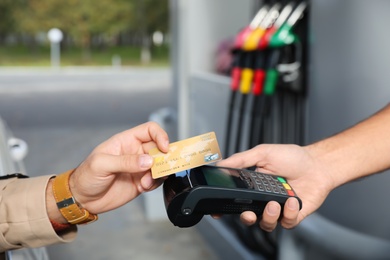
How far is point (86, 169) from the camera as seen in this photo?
4.63 ft

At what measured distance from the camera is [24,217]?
4.81 ft

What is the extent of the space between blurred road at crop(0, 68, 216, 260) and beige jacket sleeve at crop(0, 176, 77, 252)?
238 centimetres

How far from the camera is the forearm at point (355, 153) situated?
5.48 feet

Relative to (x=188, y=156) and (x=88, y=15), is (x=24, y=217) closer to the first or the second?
(x=188, y=156)

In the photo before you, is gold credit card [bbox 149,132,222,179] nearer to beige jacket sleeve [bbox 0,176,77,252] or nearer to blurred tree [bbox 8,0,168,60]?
beige jacket sleeve [bbox 0,176,77,252]

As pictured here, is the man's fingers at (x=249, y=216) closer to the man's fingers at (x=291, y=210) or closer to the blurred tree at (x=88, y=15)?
the man's fingers at (x=291, y=210)

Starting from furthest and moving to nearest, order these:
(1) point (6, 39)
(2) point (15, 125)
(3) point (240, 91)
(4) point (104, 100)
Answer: (1) point (6, 39) < (4) point (104, 100) < (2) point (15, 125) < (3) point (240, 91)

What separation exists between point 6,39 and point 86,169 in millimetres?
35636

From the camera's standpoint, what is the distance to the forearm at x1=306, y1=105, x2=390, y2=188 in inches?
65.7

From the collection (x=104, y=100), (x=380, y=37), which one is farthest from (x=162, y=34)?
(x=380, y=37)

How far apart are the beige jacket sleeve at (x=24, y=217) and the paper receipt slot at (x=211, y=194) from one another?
0.32 m

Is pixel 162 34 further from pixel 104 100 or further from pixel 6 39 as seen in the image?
pixel 104 100

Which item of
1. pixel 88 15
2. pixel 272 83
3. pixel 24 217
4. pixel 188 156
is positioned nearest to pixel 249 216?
pixel 188 156

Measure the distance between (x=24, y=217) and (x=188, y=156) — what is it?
45 cm
